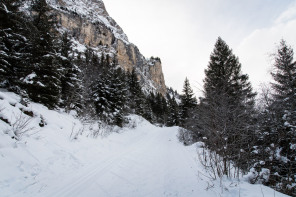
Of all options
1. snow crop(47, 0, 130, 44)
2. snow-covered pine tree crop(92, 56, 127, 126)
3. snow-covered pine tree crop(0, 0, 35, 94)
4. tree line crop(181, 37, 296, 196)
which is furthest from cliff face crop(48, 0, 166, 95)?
snow-covered pine tree crop(0, 0, 35, 94)

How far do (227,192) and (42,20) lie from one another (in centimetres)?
1215

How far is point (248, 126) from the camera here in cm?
383

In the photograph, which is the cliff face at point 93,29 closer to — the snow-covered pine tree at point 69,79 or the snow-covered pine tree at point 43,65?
the snow-covered pine tree at point 69,79

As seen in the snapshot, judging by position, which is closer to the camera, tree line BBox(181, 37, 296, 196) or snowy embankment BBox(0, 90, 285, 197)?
snowy embankment BBox(0, 90, 285, 197)

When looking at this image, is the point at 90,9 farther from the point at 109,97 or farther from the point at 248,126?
the point at 248,126

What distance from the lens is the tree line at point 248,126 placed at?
3.90 metres

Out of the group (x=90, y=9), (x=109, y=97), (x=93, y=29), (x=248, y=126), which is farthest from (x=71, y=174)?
(x=90, y=9)

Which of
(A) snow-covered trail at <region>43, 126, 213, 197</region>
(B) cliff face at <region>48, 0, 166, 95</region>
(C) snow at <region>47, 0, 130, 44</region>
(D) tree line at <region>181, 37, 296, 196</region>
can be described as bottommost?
(A) snow-covered trail at <region>43, 126, 213, 197</region>

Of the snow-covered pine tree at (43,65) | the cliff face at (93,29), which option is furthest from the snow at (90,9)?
the snow-covered pine tree at (43,65)

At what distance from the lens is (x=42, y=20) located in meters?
8.77

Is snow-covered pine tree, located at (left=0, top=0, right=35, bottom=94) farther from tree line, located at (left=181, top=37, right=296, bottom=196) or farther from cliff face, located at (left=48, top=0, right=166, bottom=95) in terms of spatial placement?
cliff face, located at (left=48, top=0, right=166, bottom=95)

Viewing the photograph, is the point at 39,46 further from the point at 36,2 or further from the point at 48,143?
the point at 48,143

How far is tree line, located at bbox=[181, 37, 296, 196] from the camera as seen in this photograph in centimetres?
390

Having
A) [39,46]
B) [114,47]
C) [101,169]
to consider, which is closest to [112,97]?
[39,46]
